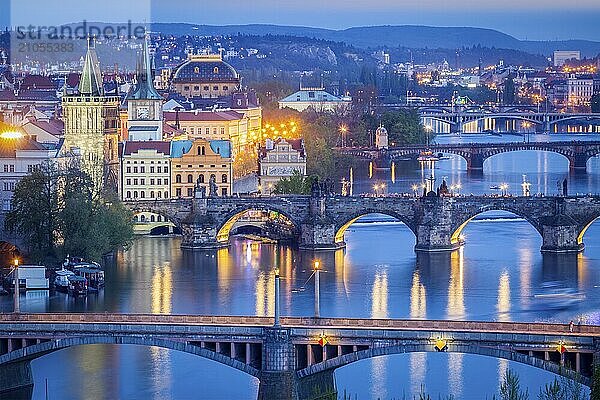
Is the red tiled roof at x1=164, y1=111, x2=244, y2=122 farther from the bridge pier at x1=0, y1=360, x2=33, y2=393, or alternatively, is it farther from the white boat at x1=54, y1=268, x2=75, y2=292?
the bridge pier at x1=0, y1=360, x2=33, y2=393

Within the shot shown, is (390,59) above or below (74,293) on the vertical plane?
above

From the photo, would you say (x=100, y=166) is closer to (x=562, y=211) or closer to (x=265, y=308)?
(x=562, y=211)

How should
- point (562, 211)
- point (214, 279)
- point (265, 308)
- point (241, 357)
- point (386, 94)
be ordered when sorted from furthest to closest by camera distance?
point (386, 94)
point (562, 211)
point (214, 279)
point (265, 308)
point (241, 357)

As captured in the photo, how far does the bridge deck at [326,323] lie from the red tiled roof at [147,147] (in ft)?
59.9

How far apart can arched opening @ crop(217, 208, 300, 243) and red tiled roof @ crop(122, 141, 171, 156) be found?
3398mm

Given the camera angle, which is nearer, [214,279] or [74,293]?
[74,293]

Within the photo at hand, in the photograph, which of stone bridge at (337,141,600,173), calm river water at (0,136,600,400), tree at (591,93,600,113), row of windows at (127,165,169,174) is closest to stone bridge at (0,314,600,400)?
calm river water at (0,136,600,400)

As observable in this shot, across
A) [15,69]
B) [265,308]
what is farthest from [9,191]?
[15,69]

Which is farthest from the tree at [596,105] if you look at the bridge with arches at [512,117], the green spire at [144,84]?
the green spire at [144,84]

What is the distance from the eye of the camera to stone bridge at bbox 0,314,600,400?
2148 cm

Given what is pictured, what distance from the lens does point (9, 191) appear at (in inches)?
1467

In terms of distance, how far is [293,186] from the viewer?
134 ft

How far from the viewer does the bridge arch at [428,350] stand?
842 inches

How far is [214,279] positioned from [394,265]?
3.26 metres
